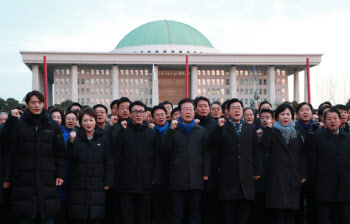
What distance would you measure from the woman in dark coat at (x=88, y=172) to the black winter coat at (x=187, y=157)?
925mm

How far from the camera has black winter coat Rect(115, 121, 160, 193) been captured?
18.0 feet

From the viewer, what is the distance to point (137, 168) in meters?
5.53

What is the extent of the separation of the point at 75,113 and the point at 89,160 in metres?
1.85

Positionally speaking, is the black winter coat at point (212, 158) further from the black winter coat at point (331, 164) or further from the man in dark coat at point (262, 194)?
the black winter coat at point (331, 164)

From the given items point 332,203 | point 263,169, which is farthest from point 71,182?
point 332,203

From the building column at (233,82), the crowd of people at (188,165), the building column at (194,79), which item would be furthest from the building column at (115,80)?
the crowd of people at (188,165)

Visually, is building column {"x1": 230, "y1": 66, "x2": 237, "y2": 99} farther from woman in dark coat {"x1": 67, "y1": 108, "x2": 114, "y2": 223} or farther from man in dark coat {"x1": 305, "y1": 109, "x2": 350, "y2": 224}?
woman in dark coat {"x1": 67, "y1": 108, "x2": 114, "y2": 223}

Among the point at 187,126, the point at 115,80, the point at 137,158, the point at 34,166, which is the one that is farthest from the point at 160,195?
the point at 115,80

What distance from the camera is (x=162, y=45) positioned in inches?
2717

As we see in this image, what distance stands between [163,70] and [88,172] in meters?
63.6

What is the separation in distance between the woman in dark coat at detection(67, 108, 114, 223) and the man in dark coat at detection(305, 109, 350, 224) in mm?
3138

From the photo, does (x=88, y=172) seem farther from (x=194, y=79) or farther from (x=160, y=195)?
(x=194, y=79)

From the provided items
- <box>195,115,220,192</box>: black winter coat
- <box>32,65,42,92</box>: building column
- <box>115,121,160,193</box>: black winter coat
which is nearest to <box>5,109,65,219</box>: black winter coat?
<box>115,121,160,193</box>: black winter coat

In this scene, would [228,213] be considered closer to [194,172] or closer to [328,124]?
[194,172]
